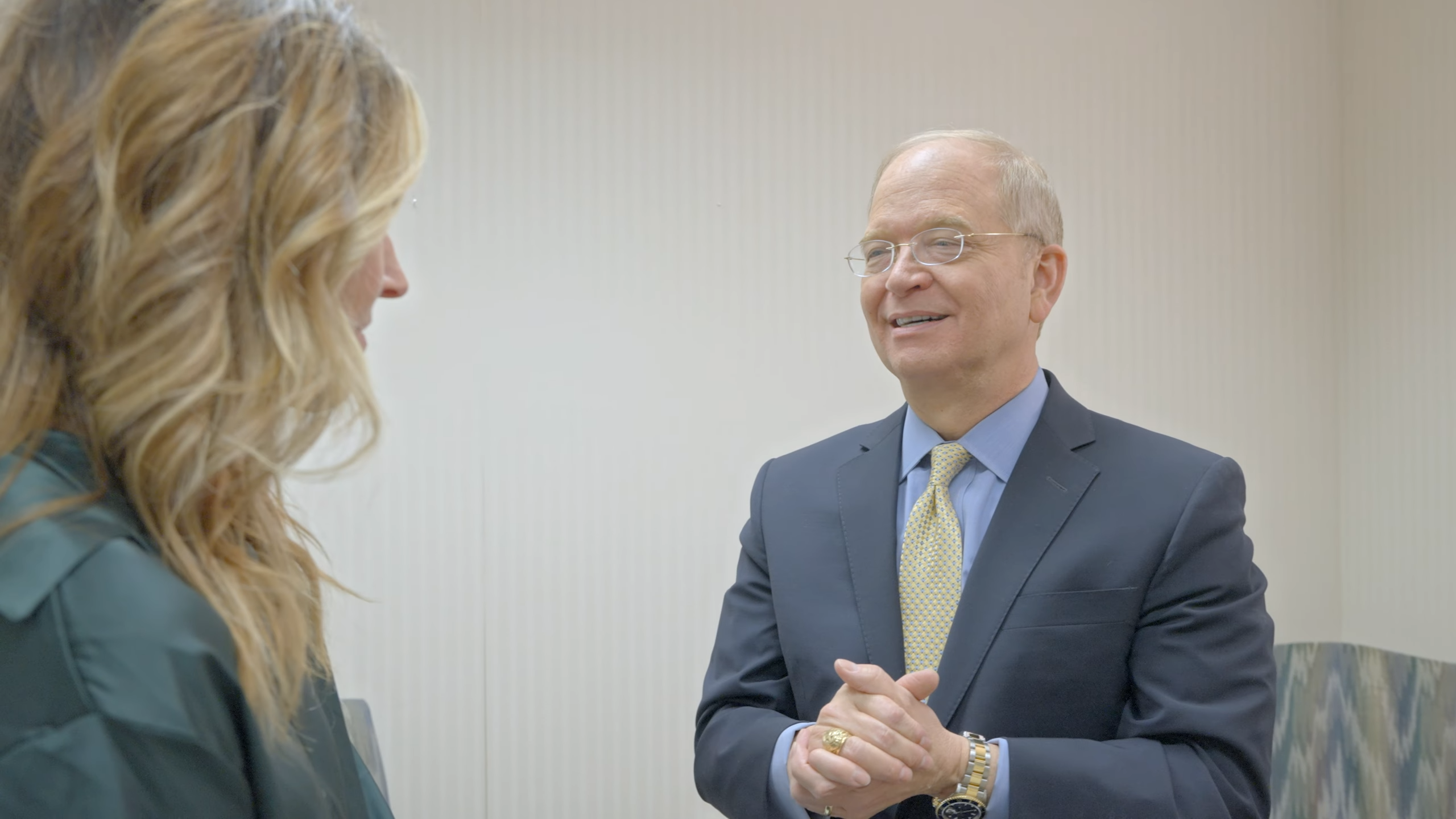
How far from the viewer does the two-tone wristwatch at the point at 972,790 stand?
1.54 m

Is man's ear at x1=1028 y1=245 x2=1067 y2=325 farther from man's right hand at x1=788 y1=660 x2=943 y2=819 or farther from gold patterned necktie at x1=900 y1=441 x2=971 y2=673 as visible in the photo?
man's right hand at x1=788 y1=660 x2=943 y2=819

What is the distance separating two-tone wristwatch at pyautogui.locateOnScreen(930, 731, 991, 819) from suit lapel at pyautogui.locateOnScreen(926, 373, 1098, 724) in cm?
11

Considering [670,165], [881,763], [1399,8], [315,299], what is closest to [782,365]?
[670,165]

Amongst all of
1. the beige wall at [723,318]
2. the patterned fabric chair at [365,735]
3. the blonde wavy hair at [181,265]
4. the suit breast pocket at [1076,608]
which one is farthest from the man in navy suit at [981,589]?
the patterned fabric chair at [365,735]

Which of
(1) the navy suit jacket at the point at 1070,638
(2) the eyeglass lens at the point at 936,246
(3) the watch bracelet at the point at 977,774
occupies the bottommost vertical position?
(3) the watch bracelet at the point at 977,774

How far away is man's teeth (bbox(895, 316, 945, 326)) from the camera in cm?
189

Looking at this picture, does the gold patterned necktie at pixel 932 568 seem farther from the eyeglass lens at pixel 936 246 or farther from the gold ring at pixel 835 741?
the eyeglass lens at pixel 936 246

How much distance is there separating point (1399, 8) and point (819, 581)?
3.02m

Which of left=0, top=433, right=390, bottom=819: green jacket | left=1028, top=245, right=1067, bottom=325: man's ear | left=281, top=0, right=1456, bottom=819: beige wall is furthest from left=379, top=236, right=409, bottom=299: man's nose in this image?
left=281, top=0, right=1456, bottom=819: beige wall

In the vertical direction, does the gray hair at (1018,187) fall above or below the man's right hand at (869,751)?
above

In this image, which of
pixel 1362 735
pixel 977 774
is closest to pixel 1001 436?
pixel 977 774

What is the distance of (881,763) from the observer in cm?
150

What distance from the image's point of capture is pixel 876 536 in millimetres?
1847

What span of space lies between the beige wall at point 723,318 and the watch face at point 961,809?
5.74ft
